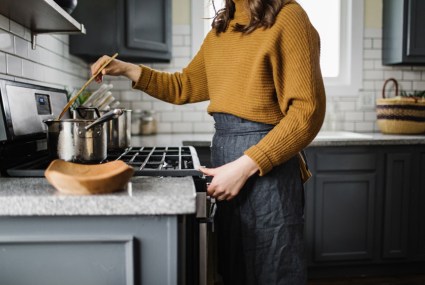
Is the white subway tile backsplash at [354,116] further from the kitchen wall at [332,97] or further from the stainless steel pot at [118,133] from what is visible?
the stainless steel pot at [118,133]

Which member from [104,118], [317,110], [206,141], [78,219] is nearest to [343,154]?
[206,141]

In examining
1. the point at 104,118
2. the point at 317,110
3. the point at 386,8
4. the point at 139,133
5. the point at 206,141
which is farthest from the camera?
the point at 386,8

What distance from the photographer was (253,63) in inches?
53.2

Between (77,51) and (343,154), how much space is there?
1.67 metres

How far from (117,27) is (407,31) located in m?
1.91

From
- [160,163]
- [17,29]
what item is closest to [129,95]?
[17,29]

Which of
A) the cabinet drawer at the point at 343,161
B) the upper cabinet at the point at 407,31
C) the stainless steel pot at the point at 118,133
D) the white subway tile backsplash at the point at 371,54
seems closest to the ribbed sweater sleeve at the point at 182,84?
the stainless steel pot at the point at 118,133

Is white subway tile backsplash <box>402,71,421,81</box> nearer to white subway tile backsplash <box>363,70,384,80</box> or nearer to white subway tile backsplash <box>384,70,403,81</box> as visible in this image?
white subway tile backsplash <box>384,70,403,81</box>

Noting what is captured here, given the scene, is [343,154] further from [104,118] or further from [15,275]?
[15,275]

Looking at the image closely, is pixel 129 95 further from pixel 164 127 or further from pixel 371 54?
pixel 371 54

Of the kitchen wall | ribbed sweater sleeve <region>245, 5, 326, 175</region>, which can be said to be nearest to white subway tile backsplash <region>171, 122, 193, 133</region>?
the kitchen wall

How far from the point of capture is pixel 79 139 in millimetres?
1212

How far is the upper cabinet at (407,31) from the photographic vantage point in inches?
123

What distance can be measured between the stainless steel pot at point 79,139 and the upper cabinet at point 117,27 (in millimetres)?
1576
